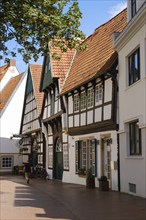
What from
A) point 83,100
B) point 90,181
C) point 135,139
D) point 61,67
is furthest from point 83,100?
point 135,139

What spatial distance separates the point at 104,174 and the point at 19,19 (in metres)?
12.0

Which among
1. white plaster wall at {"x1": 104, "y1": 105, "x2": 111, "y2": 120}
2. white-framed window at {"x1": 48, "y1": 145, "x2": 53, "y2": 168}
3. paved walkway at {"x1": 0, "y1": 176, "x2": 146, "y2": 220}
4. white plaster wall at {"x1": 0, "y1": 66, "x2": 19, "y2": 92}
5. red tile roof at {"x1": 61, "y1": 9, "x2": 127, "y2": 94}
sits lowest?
paved walkway at {"x1": 0, "y1": 176, "x2": 146, "y2": 220}

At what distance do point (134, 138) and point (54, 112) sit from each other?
42.1 ft

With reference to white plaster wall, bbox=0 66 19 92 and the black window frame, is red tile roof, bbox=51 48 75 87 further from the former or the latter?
white plaster wall, bbox=0 66 19 92

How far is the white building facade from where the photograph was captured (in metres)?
15.4

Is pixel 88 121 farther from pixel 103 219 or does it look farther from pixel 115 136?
pixel 103 219

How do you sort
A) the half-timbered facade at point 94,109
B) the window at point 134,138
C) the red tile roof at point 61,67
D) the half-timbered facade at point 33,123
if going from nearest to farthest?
the window at point 134,138 → the half-timbered facade at point 94,109 → the red tile roof at point 61,67 → the half-timbered facade at point 33,123

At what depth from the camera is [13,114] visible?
4372 cm

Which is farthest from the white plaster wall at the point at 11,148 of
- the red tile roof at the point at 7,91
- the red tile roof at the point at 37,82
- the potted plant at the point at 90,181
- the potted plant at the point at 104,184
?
the potted plant at the point at 104,184

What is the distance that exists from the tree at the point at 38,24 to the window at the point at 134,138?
243 inches

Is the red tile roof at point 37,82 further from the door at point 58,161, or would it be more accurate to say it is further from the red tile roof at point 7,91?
the red tile roof at point 7,91

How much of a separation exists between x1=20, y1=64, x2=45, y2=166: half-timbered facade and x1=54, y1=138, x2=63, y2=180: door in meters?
3.46

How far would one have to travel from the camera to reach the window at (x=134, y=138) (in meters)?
16.5

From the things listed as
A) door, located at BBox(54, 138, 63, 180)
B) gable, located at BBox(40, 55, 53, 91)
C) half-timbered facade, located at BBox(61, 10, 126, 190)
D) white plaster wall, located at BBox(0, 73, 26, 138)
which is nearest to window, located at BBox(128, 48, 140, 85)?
half-timbered facade, located at BBox(61, 10, 126, 190)
